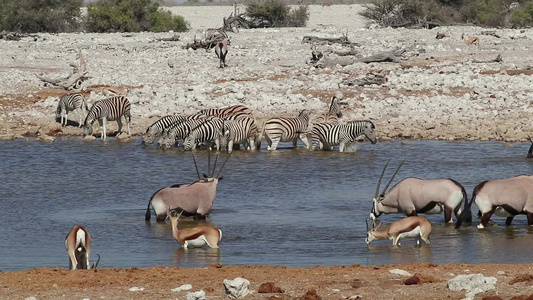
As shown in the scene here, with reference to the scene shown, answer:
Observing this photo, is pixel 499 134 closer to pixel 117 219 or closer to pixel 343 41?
pixel 117 219

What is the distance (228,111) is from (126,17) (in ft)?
62.9

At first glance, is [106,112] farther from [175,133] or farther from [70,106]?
[175,133]

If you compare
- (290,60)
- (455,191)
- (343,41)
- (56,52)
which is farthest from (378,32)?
(455,191)

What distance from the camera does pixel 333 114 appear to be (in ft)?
64.7

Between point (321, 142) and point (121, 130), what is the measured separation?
172 inches

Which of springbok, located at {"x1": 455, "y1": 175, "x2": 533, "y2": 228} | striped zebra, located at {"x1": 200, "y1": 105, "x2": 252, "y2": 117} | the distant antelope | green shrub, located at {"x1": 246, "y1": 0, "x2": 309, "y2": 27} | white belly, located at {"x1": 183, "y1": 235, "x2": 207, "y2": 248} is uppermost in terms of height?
green shrub, located at {"x1": 246, "y1": 0, "x2": 309, "y2": 27}

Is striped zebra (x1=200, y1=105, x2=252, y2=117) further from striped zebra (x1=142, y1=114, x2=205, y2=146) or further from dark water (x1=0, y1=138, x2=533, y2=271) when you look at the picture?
dark water (x1=0, y1=138, x2=533, y2=271)

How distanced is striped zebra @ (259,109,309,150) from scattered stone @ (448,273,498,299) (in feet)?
36.4

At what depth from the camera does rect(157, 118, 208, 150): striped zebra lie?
18.2 meters

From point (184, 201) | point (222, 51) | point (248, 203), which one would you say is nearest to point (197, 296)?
point (184, 201)

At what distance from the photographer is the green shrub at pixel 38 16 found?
36.8 meters

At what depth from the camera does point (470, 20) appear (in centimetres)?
3925

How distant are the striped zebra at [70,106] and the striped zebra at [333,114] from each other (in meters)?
4.83

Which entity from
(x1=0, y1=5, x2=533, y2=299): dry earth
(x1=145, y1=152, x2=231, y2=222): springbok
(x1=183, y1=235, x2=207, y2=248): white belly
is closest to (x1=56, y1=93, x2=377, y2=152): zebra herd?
(x1=0, y1=5, x2=533, y2=299): dry earth
